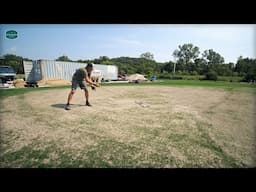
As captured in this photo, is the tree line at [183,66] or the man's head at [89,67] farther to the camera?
the tree line at [183,66]

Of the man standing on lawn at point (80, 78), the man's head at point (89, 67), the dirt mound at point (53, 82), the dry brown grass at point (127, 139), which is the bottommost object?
the dry brown grass at point (127, 139)

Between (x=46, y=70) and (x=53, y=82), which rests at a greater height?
(x=46, y=70)

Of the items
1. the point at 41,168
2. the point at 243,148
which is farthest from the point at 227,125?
the point at 41,168

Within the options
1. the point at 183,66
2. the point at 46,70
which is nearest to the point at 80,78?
the point at 46,70

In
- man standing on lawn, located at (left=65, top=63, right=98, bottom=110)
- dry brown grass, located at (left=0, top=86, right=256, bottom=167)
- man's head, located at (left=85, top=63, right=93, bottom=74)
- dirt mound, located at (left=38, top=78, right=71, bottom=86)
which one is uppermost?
man's head, located at (left=85, top=63, right=93, bottom=74)

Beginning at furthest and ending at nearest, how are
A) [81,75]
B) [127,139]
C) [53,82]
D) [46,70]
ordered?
[53,82], [46,70], [81,75], [127,139]

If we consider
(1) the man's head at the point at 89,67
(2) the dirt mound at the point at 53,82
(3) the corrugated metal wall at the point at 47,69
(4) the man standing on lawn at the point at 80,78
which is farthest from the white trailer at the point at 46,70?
(1) the man's head at the point at 89,67

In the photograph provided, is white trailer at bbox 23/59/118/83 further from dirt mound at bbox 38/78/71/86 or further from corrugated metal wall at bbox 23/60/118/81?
dirt mound at bbox 38/78/71/86

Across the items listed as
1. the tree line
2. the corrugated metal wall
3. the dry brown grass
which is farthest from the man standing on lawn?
the tree line

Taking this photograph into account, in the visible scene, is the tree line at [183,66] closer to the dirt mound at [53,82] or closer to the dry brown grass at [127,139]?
the dirt mound at [53,82]

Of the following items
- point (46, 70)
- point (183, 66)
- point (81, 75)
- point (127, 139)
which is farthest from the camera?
point (183, 66)

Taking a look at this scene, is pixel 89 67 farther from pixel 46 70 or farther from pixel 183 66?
pixel 183 66
